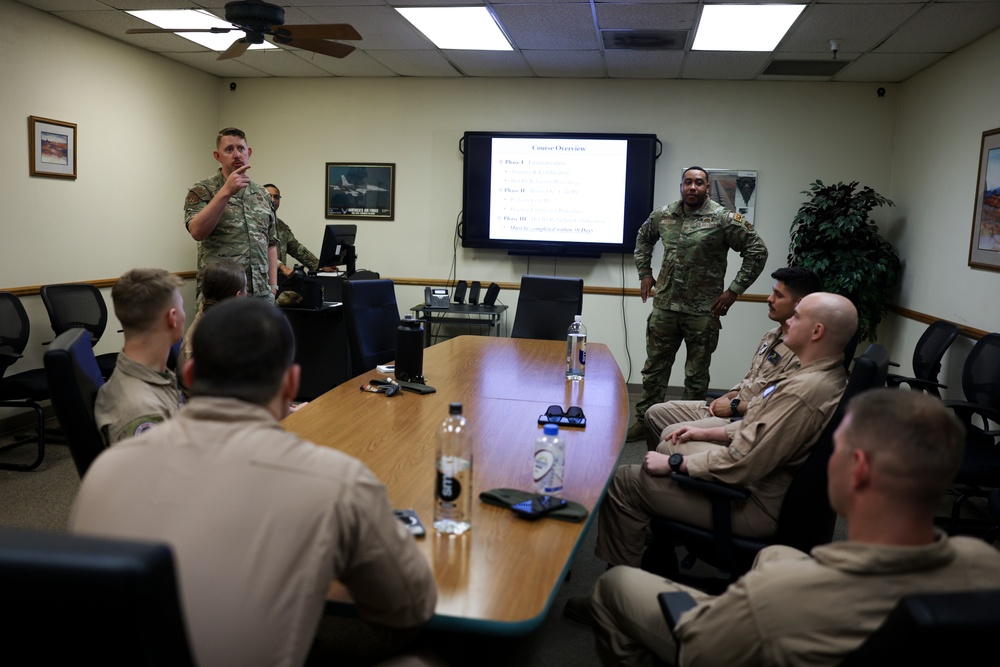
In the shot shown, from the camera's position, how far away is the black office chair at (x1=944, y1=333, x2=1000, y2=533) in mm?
3234

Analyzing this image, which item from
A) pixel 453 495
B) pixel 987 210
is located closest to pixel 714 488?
pixel 453 495

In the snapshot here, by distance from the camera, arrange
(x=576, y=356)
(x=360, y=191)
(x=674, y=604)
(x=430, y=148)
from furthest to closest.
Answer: (x=360, y=191), (x=430, y=148), (x=576, y=356), (x=674, y=604)

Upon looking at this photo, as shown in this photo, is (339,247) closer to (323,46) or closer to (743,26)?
(323,46)

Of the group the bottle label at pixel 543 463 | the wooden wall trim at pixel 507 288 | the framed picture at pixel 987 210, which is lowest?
the bottle label at pixel 543 463

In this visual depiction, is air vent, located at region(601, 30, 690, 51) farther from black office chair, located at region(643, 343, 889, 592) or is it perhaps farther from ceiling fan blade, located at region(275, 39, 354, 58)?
black office chair, located at region(643, 343, 889, 592)

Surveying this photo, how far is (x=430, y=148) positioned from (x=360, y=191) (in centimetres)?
75

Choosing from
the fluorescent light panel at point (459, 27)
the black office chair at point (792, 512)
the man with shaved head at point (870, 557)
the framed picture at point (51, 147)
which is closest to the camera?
the man with shaved head at point (870, 557)

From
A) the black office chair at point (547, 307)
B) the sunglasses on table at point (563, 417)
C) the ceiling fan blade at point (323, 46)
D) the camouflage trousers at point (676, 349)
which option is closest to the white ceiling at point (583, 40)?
the ceiling fan blade at point (323, 46)

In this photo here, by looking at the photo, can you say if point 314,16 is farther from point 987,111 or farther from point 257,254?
point 987,111

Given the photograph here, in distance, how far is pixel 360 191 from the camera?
6.92 m

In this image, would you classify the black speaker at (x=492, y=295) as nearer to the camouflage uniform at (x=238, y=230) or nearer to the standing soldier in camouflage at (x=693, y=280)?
the standing soldier in camouflage at (x=693, y=280)

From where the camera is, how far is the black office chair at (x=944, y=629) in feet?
3.07

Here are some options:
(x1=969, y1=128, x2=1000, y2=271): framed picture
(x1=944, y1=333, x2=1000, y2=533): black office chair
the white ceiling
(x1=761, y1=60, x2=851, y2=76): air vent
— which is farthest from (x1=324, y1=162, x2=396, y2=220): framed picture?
(x1=944, y1=333, x2=1000, y2=533): black office chair

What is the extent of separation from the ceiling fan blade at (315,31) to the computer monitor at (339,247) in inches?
90.6
